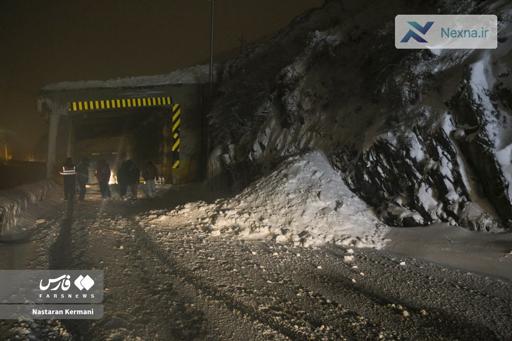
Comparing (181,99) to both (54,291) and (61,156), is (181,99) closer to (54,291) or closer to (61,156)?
(61,156)

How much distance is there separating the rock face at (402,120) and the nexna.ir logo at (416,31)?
427mm

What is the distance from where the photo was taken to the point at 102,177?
11969 mm

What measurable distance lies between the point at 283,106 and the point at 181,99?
665 cm

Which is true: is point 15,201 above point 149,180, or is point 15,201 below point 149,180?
below

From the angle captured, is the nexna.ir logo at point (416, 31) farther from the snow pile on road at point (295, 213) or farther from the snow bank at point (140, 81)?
the snow bank at point (140, 81)

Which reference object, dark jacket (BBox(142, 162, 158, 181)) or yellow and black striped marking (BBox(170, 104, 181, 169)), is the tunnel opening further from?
dark jacket (BBox(142, 162, 158, 181))

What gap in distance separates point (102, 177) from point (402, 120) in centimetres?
1035

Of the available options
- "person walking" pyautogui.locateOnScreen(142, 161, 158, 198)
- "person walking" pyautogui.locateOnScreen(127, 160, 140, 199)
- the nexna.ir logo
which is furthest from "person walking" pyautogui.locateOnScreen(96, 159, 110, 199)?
the nexna.ir logo

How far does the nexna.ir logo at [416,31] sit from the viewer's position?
29.2 feet

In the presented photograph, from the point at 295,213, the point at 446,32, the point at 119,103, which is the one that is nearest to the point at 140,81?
the point at 119,103

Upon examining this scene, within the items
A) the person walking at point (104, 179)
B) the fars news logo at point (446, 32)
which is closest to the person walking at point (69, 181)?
the person walking at point (104, 179)

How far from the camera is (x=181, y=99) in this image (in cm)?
1594

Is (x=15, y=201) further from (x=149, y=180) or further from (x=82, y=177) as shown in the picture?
(x=149, y=180)

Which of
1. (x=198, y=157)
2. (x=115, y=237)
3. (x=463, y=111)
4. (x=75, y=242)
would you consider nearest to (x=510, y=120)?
(x=463, y=111)
